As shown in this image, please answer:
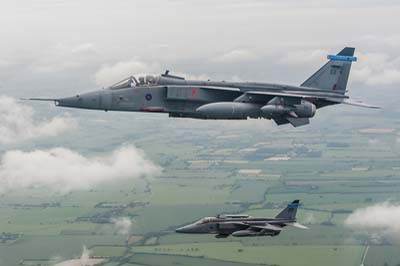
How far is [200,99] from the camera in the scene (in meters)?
31.1

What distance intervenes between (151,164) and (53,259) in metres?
93.3

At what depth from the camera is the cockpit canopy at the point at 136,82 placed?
101 feet

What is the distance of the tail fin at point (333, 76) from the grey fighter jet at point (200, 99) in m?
1.95

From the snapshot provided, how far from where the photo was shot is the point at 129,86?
30719mm

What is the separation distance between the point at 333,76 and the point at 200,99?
30.8 feet

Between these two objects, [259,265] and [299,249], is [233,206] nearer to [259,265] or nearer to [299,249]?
[299,249]

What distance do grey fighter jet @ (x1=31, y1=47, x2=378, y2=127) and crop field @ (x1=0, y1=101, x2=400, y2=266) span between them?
2201 inches

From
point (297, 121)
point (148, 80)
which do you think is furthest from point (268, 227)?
point (148, 80)

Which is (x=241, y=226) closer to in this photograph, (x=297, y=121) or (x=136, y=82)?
(x=297, y=121)

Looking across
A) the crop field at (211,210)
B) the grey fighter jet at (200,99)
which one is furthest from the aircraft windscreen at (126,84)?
the crop field at (211,210)

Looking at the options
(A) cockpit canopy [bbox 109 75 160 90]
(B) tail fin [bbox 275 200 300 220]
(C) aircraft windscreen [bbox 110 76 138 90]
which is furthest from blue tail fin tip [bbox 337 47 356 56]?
(B) tail fin [bbox 275 200 300 220]

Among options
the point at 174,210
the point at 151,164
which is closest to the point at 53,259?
the point at 174,210

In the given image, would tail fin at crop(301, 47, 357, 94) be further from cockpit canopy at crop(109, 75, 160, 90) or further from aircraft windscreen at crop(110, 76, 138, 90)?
aircraft windscreen at crop(110, 76, 138, 90)

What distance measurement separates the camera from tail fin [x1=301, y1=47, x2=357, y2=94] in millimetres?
33875
